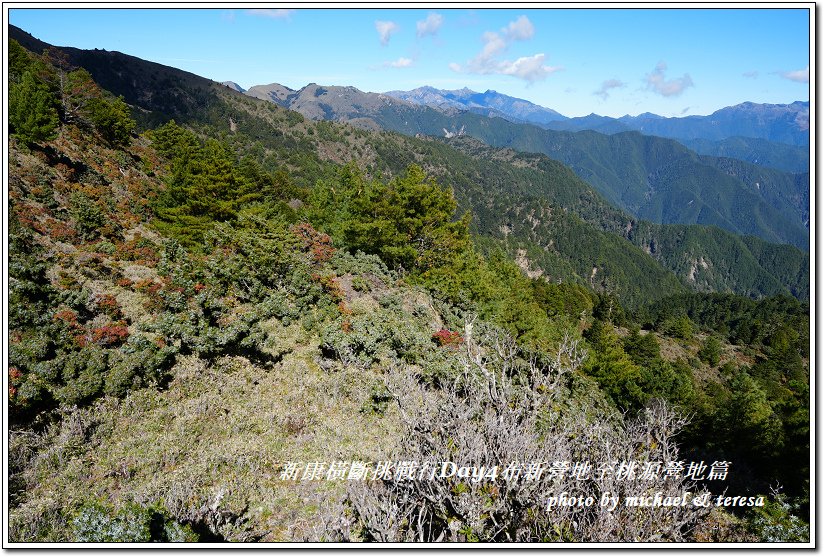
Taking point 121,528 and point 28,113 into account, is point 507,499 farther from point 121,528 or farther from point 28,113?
point 28,113

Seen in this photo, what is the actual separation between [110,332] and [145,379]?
261 cm

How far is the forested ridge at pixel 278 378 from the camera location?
6.04 m

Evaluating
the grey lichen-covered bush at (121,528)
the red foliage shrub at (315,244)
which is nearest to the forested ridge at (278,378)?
the grey lichen-covered bush at (121,528)

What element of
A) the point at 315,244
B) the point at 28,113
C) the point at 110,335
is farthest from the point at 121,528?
the point at 28,113

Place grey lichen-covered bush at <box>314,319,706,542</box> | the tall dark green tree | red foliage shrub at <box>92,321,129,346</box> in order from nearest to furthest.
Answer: grey lichen-covered bush at <box>314,319,706,542</box> → red foliage shrub at <box>92,321,129,346</box> → the tall dark green tree

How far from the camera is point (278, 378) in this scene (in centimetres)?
1297

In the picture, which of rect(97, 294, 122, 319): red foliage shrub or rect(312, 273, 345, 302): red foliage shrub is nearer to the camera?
rect(97, 294, 122, 319): red foliage shrub

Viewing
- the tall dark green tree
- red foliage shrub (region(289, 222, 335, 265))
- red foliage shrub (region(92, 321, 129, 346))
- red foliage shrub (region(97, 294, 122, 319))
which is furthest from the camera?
the tall dark green tree

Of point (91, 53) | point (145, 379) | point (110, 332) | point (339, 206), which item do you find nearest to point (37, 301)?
point (110, 332)

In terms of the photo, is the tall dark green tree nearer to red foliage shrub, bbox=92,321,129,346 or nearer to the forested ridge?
the forested ridge

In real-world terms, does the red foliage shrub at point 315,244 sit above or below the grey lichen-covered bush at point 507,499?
above

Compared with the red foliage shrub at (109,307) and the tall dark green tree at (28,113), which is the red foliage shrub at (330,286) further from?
the tall dark green tree at (28,113)

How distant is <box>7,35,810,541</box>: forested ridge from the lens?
604cm

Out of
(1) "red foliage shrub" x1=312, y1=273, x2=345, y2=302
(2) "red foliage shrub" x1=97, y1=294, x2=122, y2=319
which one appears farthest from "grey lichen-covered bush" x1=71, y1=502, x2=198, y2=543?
(1) "red foliage shrub" x1=312, y1=273, x2=345, y2=302
